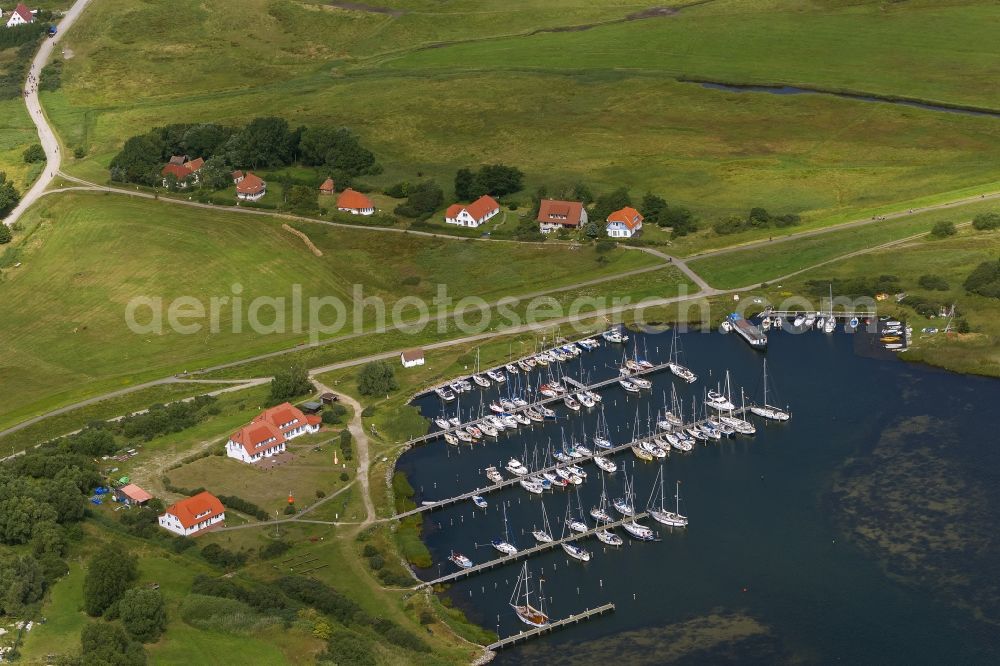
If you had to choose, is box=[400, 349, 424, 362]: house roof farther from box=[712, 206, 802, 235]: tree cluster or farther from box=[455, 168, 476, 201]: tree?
box=[712, 206, 802, 235]: tree cluster

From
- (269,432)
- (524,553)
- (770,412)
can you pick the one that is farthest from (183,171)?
(524,553)

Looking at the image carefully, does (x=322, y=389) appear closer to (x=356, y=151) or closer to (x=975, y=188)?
(x=356, y=151)

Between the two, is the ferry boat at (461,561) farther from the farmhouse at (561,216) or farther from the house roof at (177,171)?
the house roof at (177,171)

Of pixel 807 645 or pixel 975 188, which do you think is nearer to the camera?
pixel 807 645

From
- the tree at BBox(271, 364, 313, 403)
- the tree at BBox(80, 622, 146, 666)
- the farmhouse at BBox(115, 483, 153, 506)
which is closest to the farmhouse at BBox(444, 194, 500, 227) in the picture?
the tree at BBox(271, 364, 313, 403)

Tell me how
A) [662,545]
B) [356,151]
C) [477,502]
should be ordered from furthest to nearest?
1. [356,151]
2. [477,502]
3. [662,545]

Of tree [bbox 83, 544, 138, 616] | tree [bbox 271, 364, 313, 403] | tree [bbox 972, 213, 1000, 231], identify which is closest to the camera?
tree [bbox 83, 544, 138, 616]

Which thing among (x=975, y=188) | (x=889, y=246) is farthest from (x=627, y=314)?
(x=975, y=188)
